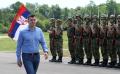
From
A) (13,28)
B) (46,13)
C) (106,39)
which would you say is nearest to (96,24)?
(106,39)

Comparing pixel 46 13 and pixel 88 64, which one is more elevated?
pixel 88 64

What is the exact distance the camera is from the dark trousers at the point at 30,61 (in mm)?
10508

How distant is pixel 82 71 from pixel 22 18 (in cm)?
463

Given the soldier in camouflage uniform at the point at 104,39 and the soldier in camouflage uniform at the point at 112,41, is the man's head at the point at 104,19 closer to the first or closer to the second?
the soldier in camouflage uniform at the point at 104,39

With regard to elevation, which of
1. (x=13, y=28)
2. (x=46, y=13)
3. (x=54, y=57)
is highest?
(x=13, y=28)

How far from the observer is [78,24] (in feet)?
61.4

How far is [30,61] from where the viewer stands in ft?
34.6

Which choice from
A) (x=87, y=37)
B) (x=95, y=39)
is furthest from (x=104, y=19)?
(x=87, y=37)

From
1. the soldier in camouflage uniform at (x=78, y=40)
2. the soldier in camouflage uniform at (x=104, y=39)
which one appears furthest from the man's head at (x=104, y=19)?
the soldier in camouflage uniform at (x=78, y=40)

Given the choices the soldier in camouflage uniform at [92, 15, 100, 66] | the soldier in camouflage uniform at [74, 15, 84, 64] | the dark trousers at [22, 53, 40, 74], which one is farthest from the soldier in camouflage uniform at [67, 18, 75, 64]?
the dark trousers at [22, 53, 40, 74]

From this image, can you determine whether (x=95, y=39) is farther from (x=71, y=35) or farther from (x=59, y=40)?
(x=59, y=40)

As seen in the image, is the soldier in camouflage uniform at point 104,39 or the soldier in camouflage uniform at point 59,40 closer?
the soldier in camouflage uniform at point 104,39

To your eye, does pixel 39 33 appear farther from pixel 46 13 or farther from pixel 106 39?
pixel 46 13

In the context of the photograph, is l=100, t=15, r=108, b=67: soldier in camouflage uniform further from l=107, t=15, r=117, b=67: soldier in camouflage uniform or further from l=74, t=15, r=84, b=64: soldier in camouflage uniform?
l=74, t=15, r=84, b=64: soldier in camouflage uniform
